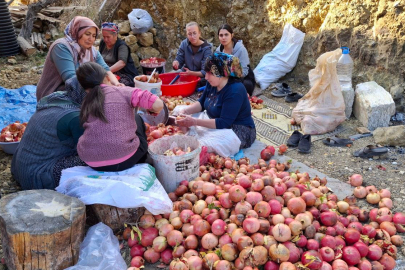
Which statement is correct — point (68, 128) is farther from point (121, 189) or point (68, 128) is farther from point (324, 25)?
point (324, 25)

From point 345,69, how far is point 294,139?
1433 millimetres

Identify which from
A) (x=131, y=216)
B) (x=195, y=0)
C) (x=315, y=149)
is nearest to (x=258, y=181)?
(x=131, y=216)

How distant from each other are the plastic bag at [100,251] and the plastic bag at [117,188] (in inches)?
9.0

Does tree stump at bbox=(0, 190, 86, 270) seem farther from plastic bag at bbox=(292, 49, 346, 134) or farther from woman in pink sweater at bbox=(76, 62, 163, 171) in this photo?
plastic bag at bbox=(292, 49, 346, 134)

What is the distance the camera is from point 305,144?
4.38m

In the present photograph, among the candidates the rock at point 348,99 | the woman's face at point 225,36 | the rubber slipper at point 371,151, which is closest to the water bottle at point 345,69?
the rock at point 348,99

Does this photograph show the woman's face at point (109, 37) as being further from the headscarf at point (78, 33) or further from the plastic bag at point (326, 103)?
the plastic bag at point (326, 103)

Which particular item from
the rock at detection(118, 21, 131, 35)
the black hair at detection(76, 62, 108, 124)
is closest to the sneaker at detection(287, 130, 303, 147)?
the black hair at detection(76, 62, 108, 124)

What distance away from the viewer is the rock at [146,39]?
777cm

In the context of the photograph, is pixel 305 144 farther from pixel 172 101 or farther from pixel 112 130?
pixel 112 130

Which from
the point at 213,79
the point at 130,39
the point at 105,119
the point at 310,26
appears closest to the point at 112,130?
the point at 105,119

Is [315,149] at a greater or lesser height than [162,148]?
lesser

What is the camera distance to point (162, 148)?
3.47m

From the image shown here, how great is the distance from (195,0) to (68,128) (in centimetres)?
570
